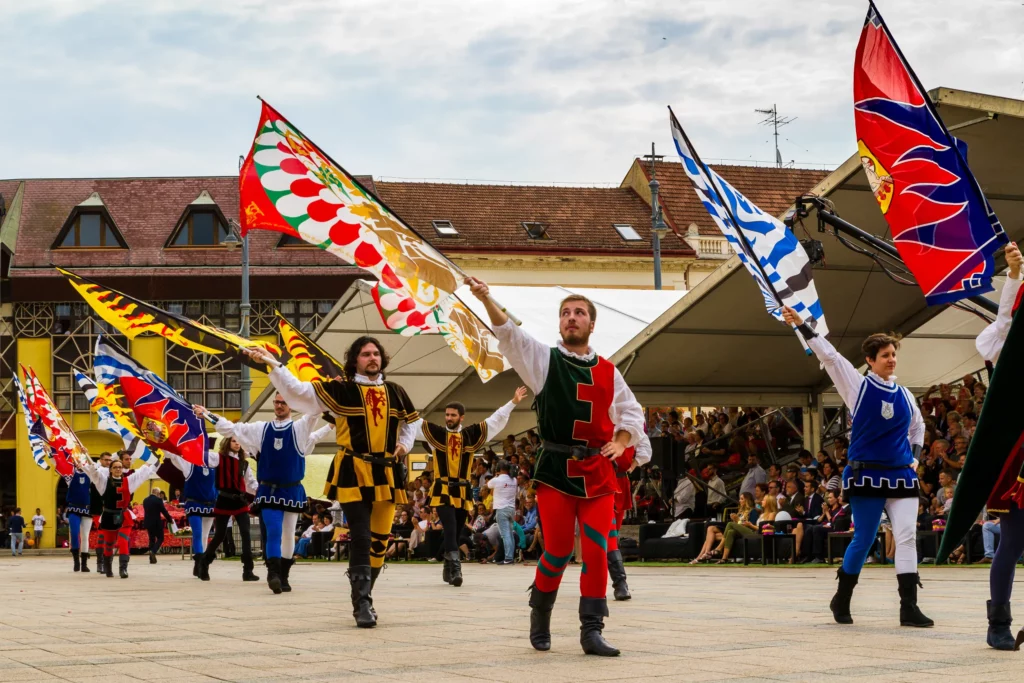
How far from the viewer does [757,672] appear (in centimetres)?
625

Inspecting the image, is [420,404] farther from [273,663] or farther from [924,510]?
[273,663]

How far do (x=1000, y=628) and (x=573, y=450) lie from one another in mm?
2220

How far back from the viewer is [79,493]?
2234cm

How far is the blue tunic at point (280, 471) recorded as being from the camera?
45.2ft

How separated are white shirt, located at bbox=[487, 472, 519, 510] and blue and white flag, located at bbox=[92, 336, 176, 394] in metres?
5.82

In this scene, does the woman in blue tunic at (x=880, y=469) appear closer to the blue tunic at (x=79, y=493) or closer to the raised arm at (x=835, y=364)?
the raised arm at (x=835, y=364)

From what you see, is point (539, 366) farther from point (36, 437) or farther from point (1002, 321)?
point (36, 437)

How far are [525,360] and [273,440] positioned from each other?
7239 mm

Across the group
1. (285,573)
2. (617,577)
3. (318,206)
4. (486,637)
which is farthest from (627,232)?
(486,637)

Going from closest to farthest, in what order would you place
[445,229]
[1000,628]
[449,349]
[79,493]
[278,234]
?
[1000,628] < [79,493] < [449,349] < [445,229] < [278,234]

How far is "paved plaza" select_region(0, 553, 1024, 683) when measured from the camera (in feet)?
21.2

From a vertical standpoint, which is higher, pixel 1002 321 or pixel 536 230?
pixel 536 230

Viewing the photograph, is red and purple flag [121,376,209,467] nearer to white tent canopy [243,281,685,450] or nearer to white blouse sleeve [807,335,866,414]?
white tent canopy [243,281,685,450]

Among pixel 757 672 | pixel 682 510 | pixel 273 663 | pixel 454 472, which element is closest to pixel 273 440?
pixel 454 472
